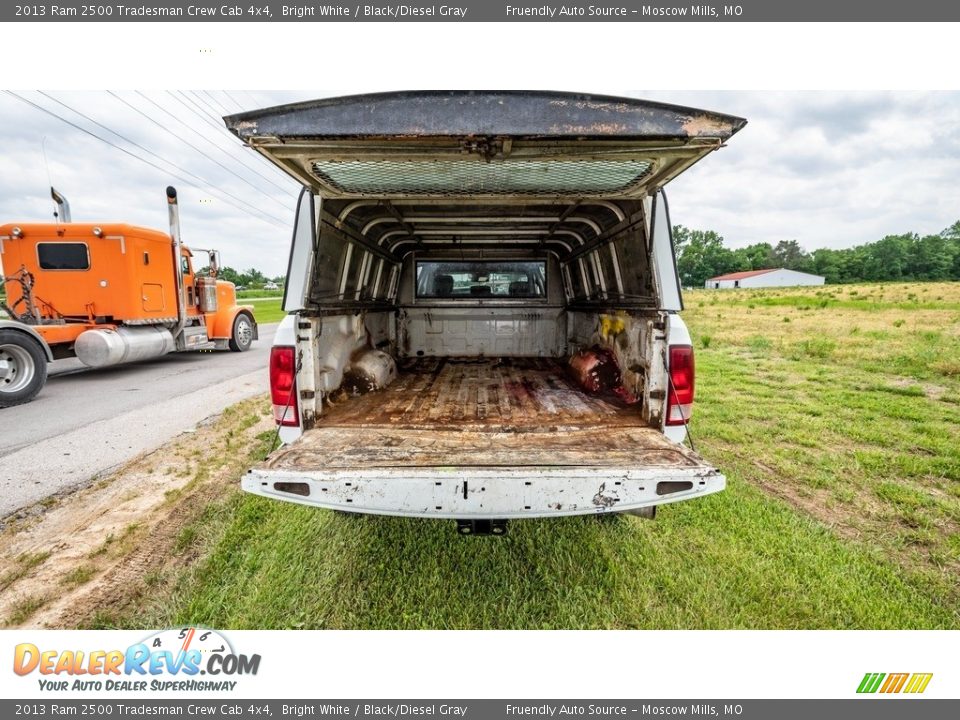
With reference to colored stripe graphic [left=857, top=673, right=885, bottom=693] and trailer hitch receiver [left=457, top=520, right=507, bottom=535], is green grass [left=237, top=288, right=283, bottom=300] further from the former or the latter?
colored stripe graphic [left=857, top=673, right=885, bottom=693]

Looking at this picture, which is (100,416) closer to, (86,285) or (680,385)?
(86,285)

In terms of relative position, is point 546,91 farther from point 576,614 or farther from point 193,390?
point 193,390

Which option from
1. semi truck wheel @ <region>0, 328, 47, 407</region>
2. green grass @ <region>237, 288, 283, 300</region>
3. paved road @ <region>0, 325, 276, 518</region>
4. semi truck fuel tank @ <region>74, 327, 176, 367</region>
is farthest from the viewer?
green grass @ <region>237, 288, 283, 300</region>

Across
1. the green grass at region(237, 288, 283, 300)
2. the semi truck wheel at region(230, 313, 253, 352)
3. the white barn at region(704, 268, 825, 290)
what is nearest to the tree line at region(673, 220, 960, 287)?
the white barn at region(704, 268, 825, 290)

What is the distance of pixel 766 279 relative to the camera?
302 feet

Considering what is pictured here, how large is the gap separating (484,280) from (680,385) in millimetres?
3537

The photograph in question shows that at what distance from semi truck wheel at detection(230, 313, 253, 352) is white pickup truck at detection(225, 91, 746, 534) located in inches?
331

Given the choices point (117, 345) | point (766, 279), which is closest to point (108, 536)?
point (117, 345)

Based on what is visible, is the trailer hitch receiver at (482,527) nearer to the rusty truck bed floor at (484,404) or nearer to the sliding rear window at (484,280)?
the rusty truck bed floor at (484,404)

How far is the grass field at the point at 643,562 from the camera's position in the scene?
2416mm

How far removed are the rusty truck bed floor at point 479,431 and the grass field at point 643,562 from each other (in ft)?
2.35

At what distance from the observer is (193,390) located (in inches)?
301

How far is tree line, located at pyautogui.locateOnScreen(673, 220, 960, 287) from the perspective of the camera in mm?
78812

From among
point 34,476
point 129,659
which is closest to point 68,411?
point 34,476
